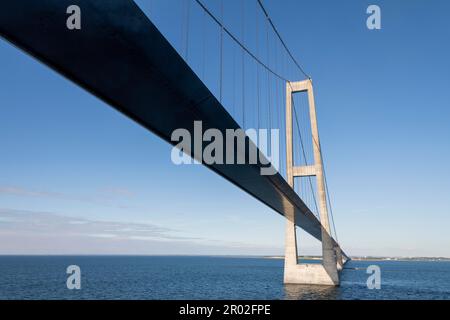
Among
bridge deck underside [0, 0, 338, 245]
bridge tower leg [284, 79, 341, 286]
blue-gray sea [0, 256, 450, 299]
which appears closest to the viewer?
bridge deck underside [0, 0, 338, 245]

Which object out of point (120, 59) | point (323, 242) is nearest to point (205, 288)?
point (323, 242)

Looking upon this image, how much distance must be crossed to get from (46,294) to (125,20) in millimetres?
46134

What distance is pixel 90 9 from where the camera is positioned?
5.57 m

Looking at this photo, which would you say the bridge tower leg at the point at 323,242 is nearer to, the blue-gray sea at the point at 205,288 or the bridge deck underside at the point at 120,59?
the blue-gray sea at the point at 205,288

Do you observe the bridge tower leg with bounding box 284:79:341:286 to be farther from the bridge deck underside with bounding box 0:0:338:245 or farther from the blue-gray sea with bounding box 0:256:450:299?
the bridge deck underside with bounding box 0:0:338:245

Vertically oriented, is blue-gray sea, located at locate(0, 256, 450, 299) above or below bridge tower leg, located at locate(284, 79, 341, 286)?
below

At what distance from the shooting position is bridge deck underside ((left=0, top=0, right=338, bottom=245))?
5.35 m

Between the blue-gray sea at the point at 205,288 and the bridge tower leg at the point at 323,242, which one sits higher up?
the bridge tower leg at the point at 323,242

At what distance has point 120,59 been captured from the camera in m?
6.87

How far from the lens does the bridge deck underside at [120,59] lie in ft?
17.6

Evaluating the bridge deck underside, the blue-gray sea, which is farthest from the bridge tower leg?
the bridge deck underside

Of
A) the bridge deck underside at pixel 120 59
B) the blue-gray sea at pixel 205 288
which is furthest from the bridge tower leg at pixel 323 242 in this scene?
the bridge deck underside at pixel 120 59
